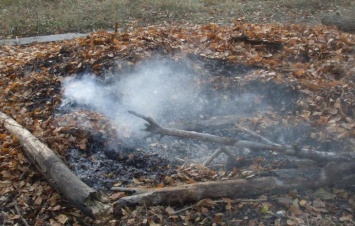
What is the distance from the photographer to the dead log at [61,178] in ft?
12.1

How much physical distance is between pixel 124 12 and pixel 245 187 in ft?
35.4

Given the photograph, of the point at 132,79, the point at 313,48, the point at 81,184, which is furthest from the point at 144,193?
the point at 313,48

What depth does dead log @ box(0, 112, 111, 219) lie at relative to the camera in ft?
12.1

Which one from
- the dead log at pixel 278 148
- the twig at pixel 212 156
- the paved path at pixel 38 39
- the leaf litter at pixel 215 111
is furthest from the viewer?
the paved path at pixel 38 39

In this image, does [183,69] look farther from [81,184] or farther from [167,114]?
[81,184]

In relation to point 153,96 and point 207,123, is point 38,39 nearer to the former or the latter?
point 153,96

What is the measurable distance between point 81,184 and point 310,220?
2.43 meters

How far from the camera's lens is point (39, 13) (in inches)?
522

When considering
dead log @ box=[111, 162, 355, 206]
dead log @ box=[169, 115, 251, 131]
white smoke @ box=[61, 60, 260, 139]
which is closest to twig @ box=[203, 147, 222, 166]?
dead log @ box=[111, 162, 355, 206]

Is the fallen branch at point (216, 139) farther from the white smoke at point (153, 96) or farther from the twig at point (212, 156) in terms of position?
the white smoke at point (153, 96)

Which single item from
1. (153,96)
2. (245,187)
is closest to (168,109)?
(153,96)

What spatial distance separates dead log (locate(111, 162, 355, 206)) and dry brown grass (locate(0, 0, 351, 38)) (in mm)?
8795

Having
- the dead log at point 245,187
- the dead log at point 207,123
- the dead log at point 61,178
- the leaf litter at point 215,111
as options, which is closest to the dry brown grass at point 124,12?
the leaf litter at point 215,111

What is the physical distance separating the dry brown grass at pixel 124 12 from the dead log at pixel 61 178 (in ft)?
26.9
